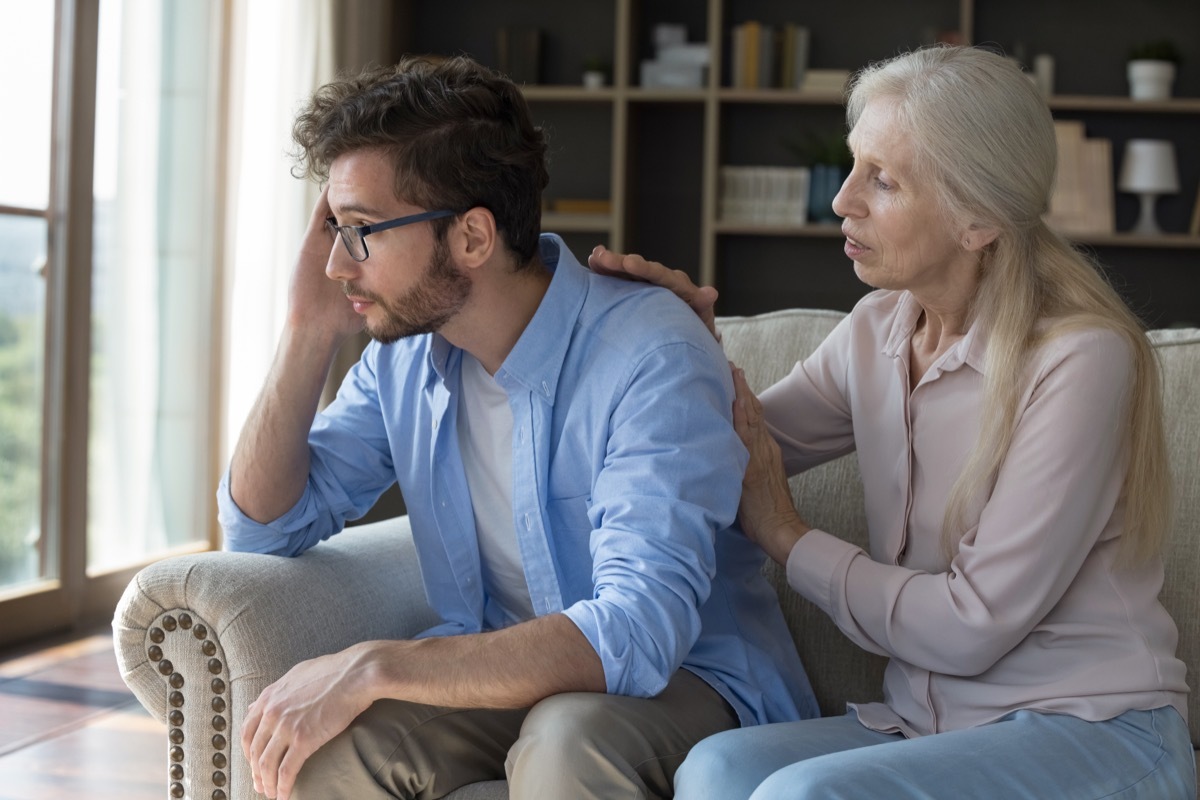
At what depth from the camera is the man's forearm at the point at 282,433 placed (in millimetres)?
1680

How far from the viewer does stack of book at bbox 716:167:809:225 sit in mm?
4969

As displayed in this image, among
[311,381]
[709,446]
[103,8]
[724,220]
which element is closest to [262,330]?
[103,8]

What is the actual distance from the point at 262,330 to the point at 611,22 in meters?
1.93

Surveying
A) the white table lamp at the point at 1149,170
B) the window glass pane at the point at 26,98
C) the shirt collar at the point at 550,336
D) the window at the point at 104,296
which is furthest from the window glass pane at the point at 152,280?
the white table lamp at the point at 1149,170

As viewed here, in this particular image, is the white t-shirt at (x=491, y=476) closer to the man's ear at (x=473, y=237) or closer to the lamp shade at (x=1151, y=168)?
the man's ear at (x=473, y=237)

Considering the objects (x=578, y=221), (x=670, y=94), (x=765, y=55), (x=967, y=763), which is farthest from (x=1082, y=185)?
(x=967, y=763)

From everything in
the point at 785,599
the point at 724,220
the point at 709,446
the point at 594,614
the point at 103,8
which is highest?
the point at 103,8

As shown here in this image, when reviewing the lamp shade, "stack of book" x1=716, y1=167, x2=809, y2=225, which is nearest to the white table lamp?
the lamp shade

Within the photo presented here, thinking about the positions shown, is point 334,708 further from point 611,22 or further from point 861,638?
point 611,22

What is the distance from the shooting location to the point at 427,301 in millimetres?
1629

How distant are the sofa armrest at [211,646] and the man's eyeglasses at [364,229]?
0.39 metres

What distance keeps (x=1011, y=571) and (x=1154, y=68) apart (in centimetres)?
395

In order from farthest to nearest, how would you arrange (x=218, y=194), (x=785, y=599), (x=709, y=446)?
(x=218, y=194) < (x=785, y=599) < (x=709, y=446)

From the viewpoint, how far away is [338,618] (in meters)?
1.64
